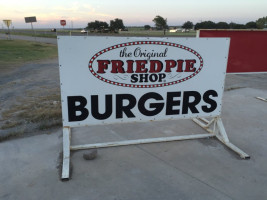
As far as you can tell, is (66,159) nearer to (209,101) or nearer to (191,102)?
→ (191,102)

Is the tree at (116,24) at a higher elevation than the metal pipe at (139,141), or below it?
higher

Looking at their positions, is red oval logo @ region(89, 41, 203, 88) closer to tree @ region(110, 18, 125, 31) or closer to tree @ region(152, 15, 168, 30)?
tree @ region(110, 18, 125, 31)

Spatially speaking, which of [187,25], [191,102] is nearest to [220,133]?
[191,102]

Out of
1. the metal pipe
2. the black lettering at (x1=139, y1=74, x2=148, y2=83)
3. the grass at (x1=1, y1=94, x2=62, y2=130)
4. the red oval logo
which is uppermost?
the red oval logo

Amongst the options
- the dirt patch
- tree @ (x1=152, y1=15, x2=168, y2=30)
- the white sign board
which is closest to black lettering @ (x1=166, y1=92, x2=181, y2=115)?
the white sign board

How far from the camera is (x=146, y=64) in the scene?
356 centimetres

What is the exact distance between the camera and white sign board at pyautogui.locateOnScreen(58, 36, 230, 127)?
3.35 m

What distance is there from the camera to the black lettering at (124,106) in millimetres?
3664

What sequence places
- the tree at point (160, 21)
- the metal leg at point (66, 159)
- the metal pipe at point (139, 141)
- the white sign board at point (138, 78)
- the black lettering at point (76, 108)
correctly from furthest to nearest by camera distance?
the tree at point (160, 21) → the metal pipe at point (139, 141) → the black lettering at point (76, 108) → the white sign board at point (138, 78) → the metal leg at point (66, 159)

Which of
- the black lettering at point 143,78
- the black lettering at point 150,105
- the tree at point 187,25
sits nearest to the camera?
the black lettering at point 143,78

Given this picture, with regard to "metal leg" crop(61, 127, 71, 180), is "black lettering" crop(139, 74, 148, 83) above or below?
above

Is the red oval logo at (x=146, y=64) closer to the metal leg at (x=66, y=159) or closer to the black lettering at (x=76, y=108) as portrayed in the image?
the black lettering at (x=76, y=108)

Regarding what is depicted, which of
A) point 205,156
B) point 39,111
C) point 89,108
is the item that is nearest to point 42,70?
point 39,111

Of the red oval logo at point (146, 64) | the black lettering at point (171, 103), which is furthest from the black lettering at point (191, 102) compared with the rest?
the red oval logo at point (146, 64)
